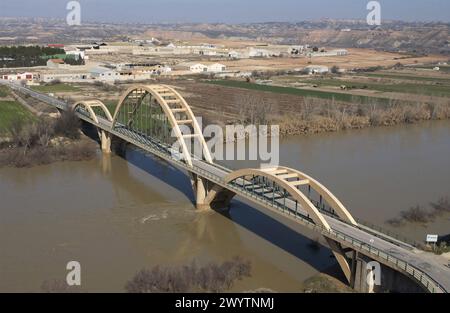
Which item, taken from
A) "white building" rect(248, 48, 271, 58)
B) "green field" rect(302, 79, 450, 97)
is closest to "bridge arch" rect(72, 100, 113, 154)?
"green field" rect(302, 79, 450, 97)

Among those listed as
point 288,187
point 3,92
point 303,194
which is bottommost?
point 303,194

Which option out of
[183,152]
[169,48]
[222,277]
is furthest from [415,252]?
[169,48]

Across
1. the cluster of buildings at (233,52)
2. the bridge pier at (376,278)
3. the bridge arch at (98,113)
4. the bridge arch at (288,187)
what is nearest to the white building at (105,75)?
the bridge arch at (98,113)

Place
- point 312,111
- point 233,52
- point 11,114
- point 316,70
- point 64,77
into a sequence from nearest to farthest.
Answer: point 11,114, point 312,111, point 64,77, point 316,70, point 233,52

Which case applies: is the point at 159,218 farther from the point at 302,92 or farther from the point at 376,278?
the point at 302,92

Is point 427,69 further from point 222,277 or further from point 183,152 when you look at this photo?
point 222,277

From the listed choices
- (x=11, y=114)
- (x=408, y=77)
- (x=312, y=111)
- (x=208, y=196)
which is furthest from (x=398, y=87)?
(x=208, y=196)
